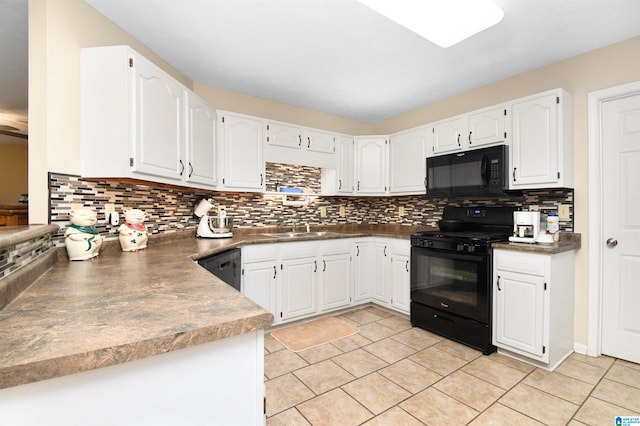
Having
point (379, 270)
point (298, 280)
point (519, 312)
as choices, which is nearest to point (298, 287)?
point (298, 280)

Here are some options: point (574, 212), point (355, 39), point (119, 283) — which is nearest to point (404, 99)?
point (355, 39)

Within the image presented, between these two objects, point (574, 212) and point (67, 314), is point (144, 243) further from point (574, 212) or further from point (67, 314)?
point (574, 212)

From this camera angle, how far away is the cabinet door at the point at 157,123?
182cm

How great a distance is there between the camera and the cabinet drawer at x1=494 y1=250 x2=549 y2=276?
2.15 meters

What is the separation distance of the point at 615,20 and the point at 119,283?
3.33 m

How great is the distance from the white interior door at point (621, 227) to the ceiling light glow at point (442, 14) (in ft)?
5.02

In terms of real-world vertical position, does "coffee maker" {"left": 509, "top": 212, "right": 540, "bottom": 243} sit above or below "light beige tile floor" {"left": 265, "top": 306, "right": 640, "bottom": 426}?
above

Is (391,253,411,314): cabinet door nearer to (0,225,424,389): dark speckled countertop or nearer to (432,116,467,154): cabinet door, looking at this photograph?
(432,116,467,154): cabinet door

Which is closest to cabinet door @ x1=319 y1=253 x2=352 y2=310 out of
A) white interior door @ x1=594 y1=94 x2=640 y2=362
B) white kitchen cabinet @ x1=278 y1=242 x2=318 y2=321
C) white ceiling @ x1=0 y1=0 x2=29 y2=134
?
white kitchen cabinet @ x1=278 y1=242 x2=318 y2=321

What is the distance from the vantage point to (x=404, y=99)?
3355 millimetres

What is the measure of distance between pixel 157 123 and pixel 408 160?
8.58 feet

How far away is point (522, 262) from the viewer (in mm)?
2240

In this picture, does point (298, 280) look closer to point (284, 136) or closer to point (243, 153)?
point (243, 153)

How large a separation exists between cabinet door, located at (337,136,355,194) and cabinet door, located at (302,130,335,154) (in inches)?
5.4
